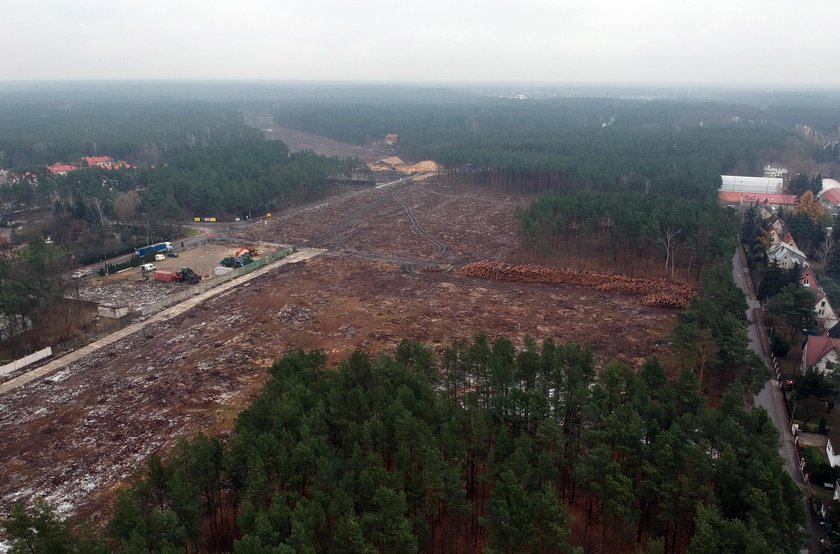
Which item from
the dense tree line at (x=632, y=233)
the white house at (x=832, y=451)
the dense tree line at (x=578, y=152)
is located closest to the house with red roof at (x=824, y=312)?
the dense tree line at (x=632, y=233)

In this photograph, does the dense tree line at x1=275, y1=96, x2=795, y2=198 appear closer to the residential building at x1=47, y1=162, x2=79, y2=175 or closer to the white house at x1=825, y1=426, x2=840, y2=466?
the white house at x1=825, y1=426, x2=840, y2=466

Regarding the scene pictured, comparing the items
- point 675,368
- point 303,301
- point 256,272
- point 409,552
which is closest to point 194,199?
point 256,272

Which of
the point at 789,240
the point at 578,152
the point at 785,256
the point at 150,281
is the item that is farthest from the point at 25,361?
the point at 578,152

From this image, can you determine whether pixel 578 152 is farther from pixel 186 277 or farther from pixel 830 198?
pixel 186 277

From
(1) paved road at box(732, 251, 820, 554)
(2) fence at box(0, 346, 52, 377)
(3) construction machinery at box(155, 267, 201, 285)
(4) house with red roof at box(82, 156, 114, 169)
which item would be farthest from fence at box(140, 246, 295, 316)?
(4) house with red roof at box(82, 156, 114, 169)

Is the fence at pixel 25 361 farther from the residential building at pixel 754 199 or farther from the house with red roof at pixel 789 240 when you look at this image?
the residential building at pixel 754 199

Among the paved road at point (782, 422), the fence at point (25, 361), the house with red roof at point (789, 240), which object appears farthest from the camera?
the house with red roof at point (789, 240)

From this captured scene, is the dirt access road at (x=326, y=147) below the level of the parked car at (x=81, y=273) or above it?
above
